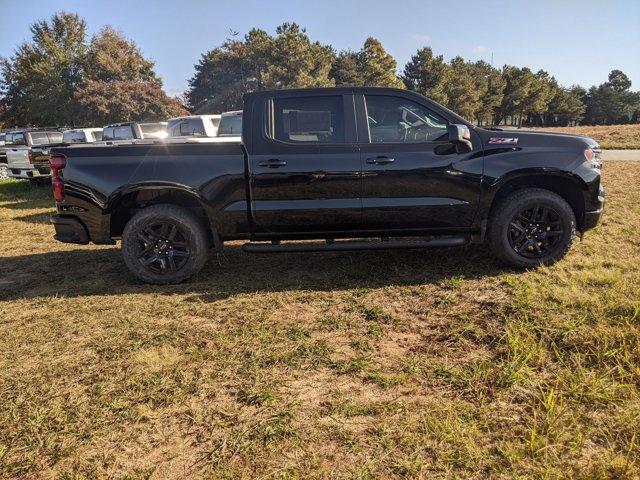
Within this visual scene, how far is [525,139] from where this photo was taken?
4.32m

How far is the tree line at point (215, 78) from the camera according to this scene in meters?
36.7

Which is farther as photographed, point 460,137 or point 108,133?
point 108,133

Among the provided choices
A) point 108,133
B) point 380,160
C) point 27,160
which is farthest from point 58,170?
point 108,133

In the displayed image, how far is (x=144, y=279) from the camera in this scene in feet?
14.6

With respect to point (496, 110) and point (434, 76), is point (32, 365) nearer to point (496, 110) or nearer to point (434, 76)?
point (434, 76)

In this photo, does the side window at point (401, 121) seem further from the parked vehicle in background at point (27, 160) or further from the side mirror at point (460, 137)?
the parked vehicle in background at point (27, 160)

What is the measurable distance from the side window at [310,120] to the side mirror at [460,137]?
106 cm

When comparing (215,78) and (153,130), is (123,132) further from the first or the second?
(215,78)

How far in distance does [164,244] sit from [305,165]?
1681 millimetres

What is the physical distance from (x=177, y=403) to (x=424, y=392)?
1.46 m

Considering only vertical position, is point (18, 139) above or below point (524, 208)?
above

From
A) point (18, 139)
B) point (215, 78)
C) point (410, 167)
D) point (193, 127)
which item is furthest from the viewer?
point (215, 78)

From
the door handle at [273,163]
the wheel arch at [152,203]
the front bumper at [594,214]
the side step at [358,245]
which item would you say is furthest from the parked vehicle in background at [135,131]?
the front bumper at [594,214]

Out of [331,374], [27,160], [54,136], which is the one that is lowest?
[331,374]
